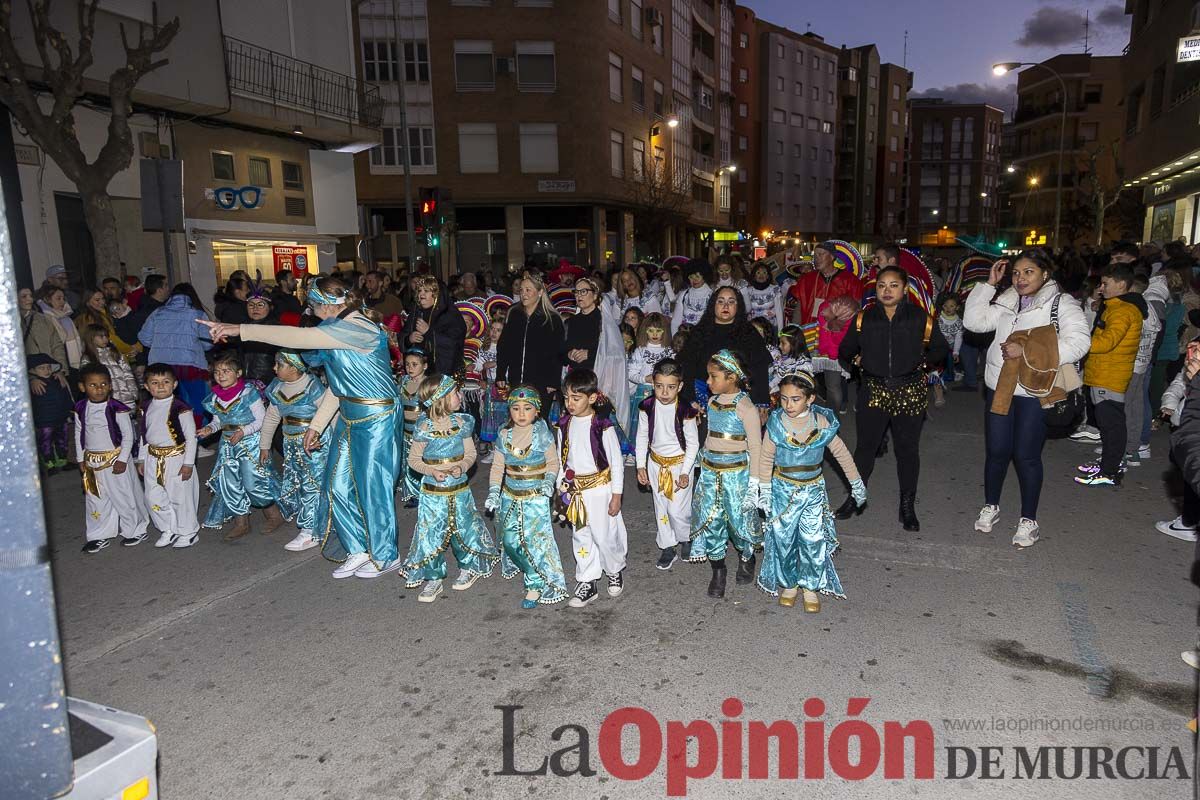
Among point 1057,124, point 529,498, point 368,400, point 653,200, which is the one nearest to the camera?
point 529,498

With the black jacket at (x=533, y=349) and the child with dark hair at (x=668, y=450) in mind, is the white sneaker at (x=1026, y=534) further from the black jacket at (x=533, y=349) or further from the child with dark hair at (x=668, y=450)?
the black jacket at (x=533, y=349)

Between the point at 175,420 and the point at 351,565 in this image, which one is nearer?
the point at 351,565

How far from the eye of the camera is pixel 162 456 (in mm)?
6059

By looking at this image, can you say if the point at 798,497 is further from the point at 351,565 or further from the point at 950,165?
the point at 950,165

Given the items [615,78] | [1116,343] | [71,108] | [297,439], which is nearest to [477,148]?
[615,78]

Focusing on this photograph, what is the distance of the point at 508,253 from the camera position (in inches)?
1335

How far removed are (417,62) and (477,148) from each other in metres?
4.23

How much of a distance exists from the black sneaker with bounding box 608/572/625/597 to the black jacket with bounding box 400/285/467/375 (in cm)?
328

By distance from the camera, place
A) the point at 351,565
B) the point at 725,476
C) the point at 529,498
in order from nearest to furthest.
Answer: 1. the point at 529,498
2. the point at 725,476
3. the point at 351,565

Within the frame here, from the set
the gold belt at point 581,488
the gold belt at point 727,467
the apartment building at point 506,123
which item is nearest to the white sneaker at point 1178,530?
the gold belt at point 727,467

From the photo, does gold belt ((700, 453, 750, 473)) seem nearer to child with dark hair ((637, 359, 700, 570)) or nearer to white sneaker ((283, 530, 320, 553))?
child with dark hair ((637, 359, 700, 570))

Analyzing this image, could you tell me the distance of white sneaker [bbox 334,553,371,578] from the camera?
17.7 feet

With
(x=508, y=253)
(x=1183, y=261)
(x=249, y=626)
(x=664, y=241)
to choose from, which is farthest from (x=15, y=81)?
(x=664, y=241)

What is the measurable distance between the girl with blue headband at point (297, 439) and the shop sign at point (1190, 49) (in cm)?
1167
